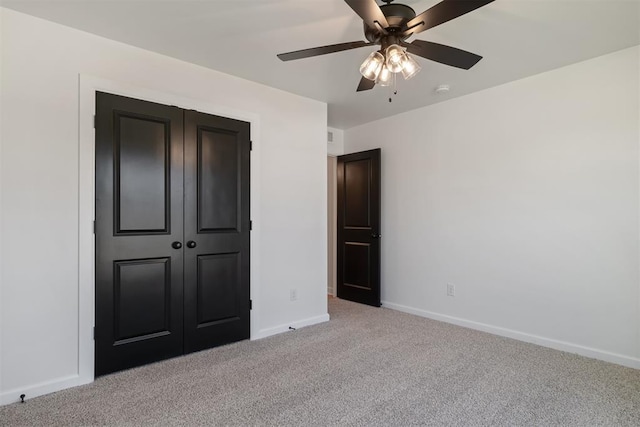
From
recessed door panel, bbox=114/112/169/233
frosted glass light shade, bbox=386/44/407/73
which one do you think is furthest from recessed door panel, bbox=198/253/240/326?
frosted glass light shade, bbox=386/44/407/73

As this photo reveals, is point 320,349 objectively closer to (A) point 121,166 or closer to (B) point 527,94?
(A) point 121,166

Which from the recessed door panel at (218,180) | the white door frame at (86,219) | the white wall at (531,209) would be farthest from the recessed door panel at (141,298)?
the white wall at (531,209)

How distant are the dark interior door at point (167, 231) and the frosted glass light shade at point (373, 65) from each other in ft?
5.01

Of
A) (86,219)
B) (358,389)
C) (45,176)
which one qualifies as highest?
(45,176)

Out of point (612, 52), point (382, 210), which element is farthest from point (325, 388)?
point (612, 52)

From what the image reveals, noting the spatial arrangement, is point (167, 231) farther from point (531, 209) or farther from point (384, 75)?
point (531, 209)

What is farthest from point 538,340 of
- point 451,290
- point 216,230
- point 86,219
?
point 86,219

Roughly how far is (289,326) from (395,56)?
8.71 ft

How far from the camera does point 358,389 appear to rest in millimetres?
2266

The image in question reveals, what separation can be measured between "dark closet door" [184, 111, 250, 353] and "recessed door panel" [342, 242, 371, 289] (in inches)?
70.9

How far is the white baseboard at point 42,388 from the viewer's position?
2105 millimetres

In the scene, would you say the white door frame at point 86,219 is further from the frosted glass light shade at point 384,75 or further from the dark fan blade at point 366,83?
the frosted glass light shade at point 384,75

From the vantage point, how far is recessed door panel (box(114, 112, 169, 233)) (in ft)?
8.30

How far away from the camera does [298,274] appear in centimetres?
359
